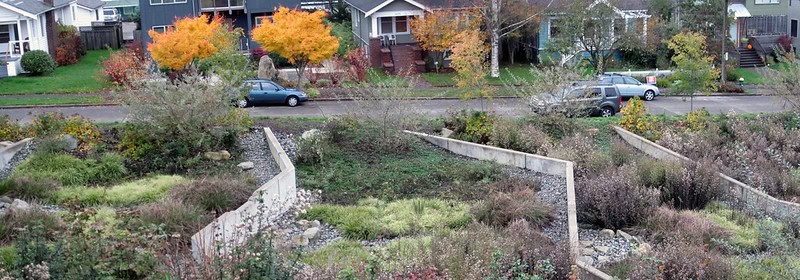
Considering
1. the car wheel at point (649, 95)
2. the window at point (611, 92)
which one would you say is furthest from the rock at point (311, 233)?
the car wheel at point (649, 95)

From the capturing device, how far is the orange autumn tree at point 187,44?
3459 cm

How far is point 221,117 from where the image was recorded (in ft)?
67.5

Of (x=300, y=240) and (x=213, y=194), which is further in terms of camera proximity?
(x=213, y=194)

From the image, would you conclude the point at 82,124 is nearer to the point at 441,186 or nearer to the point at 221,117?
the point at 221,117

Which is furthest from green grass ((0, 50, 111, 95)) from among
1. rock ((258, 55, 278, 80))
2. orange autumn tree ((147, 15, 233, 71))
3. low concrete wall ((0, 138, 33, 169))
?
low concrete wall ((0, 138, 33, 169))

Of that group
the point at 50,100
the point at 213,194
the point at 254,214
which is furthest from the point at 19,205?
the point at 50,100

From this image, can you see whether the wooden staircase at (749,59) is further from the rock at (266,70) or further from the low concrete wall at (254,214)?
the low concrete wall at (254,214)

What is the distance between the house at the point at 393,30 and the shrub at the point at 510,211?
25.9m

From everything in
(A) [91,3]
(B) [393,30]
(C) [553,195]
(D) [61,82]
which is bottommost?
(C) [553,195]

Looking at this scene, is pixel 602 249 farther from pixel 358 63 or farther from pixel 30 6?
pixel 30 6

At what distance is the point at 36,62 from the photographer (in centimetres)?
4034

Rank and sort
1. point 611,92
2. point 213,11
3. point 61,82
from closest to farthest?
point 611,92
point 61,82
point 213,11

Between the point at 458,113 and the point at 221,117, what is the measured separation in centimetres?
644

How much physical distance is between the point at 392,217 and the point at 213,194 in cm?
311
